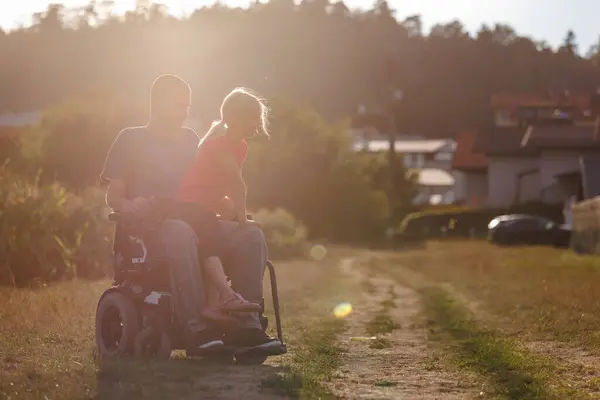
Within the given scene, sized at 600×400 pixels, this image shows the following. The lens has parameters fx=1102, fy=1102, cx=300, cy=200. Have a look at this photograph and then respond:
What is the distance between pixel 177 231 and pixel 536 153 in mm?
59693

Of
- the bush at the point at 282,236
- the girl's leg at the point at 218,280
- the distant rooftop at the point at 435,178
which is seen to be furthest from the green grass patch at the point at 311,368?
the distant rooftop at the point at 435,178

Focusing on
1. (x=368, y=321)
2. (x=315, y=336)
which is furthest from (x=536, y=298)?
(x=315, y=336)

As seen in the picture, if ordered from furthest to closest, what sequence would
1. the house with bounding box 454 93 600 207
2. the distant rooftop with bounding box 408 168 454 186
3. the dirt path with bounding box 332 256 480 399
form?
the distant rooftop with bounding box 408 168 454 186
the house with bounding box 454 93 600 207
the dirt path with bounding box 332 256 480 399

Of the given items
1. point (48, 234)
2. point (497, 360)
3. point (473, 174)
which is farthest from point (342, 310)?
point (473, 174)

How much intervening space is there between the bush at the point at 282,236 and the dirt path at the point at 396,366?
1912 centimetres

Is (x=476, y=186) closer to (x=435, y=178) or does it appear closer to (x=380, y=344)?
(x=435, y=178)

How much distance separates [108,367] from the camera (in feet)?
23.2

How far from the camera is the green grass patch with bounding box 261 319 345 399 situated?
6254mm

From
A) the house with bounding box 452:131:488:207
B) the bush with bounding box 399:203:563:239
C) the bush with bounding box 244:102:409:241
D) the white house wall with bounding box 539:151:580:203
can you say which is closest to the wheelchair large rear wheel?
the bush with bounding box 244:102:409:241

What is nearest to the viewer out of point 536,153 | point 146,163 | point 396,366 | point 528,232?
point 396,366

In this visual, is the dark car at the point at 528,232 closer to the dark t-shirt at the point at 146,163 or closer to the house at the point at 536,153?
the house at the point at 536,153

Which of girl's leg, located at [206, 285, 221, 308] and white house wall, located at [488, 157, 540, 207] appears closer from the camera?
girl's leg, located at [206, 285, 221, 308]

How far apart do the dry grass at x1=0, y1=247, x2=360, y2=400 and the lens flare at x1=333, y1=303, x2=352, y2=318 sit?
70 centimetres

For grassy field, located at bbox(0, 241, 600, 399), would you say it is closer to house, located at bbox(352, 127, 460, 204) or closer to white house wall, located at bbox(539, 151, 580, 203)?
white house wall, located at bbox(539, 151, 580, 203)
